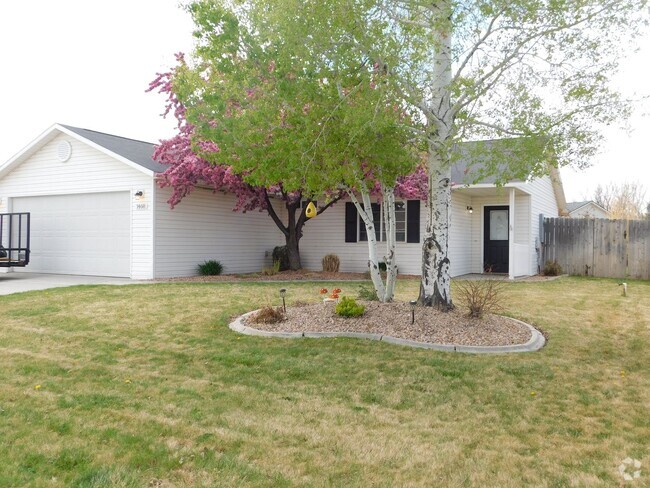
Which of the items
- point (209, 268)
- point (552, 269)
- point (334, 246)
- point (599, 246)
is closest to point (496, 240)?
point (552, 269)

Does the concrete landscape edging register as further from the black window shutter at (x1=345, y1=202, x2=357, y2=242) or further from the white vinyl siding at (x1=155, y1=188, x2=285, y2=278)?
the black window shutter at (x1=345, y1=202, x2=357, y2=242)

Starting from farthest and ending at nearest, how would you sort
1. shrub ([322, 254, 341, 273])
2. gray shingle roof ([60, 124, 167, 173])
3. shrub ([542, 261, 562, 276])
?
shrub ([322, 254, 341, 273])
shrub ([542, 261, 562, 276])
gray shingle roof ([60, 124, 167, 173])

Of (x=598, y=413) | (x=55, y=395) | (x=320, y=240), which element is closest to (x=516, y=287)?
(x=320, y=240)

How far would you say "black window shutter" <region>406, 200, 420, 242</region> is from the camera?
49.1 feet

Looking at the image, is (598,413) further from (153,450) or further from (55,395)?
(55,395)

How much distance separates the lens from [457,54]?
6141mm

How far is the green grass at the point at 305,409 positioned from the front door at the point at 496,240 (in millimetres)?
8867

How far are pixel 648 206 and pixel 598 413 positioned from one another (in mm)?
35063

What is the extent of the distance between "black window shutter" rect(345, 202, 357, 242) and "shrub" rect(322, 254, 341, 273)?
2.44 ft

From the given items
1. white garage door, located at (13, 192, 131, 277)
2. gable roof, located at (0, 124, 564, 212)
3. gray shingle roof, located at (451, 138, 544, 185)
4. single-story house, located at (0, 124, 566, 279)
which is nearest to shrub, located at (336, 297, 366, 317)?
gray shingle roof, located at (451, 138, 544, 185)

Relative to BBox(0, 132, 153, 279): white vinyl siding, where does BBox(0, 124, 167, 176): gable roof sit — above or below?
above

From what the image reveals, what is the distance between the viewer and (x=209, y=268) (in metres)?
14.5

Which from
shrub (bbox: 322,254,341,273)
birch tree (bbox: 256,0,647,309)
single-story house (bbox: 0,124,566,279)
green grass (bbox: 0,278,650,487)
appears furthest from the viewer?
shrub (bbox: 322,254,341,273)

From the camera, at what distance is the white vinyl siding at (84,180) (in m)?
13.2
